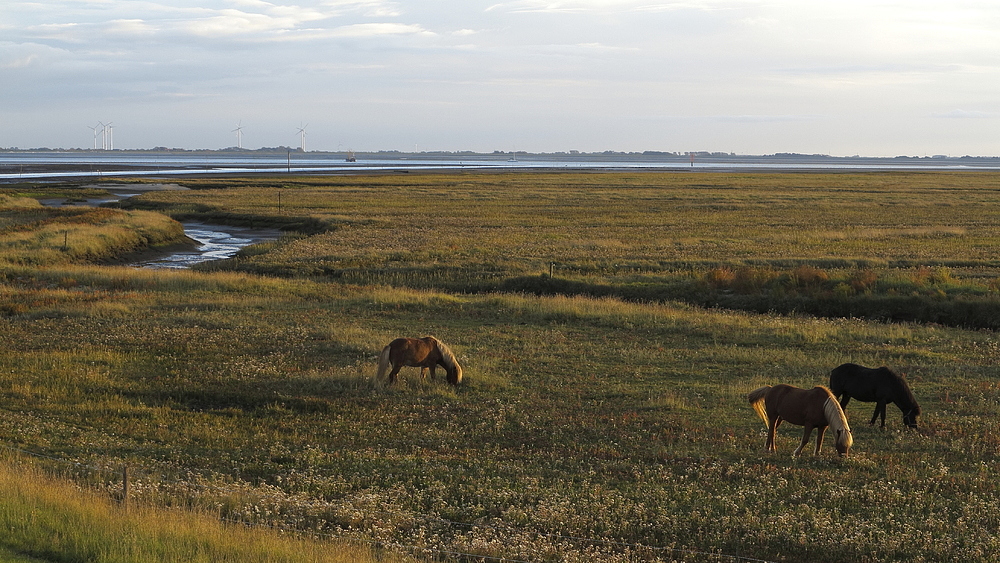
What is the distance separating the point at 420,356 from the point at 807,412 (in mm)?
8097

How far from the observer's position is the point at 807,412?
14305 millimetres

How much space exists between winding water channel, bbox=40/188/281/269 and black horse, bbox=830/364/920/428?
37969mm

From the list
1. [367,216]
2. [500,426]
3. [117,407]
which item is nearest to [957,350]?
[500,426]

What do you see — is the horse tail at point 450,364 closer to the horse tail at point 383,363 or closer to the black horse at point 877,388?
the horse tail at point 383,363

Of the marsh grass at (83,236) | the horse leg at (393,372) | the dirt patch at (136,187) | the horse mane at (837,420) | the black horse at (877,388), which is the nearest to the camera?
the horse mane at (837,420)

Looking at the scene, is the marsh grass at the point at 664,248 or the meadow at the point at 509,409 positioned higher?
the marsh grass at the point at 664,248

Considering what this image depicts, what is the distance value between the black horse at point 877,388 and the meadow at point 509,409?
384 mm

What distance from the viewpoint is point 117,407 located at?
56.8 ft

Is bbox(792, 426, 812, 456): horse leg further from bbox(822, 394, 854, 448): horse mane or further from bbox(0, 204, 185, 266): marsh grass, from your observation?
bbox(0, 204, 185, 266): marsh grass

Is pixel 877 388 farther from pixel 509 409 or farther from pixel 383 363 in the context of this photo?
pixel 383 363

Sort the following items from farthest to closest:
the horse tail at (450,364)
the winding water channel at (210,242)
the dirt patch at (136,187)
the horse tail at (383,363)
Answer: the dirt patch at (136,187) → the winding water channel at (210,242) → the horse tail at (450,364) → the horse tail at (383,363)

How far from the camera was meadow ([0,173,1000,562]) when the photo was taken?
1134 cm

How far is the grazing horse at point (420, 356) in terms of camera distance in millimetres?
19125

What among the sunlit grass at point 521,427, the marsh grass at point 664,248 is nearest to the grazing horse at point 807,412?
the sunlit grass at point 521,427
